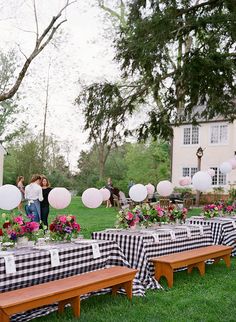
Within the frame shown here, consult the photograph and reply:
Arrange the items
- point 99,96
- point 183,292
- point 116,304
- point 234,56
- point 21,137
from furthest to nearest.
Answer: point 21,137 < point 99,96 < point 234,56 < point 183,292 < point 116,304

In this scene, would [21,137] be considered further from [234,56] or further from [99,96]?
[234,56]

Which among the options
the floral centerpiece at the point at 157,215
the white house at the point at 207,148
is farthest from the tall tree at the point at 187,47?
the white house at the point at 207,148

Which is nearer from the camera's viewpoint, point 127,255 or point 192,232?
point 127,255

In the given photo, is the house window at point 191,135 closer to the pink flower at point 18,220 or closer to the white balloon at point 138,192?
the white balloon at point 138,192

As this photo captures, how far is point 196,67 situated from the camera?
1100 centimetres

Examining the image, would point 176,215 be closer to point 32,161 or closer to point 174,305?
point 174,305

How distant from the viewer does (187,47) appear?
41.4 ft

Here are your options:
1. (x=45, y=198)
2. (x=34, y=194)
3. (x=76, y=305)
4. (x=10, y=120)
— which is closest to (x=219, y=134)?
(x=10, y=120)

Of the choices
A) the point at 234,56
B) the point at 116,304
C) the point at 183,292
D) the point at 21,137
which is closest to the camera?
the point at 116,304

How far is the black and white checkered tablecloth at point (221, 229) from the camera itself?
10.3m

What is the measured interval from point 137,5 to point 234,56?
269 centimetres

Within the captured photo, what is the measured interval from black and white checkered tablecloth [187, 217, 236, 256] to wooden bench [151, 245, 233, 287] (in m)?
1.09

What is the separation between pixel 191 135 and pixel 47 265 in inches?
1144

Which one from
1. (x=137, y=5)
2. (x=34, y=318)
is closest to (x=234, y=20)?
(x=137, y=5)
